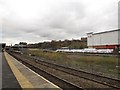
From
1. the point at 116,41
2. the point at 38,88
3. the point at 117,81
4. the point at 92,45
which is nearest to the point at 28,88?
the point at 38,88

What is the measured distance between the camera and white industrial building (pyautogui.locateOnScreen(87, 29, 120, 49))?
74.6 m

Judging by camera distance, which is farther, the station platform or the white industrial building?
the white industrial building

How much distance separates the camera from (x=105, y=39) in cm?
8338

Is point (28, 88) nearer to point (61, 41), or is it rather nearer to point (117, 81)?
point (117, 81)

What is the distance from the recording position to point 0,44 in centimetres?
10312

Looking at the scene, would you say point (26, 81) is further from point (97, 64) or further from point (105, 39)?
point (105, 39)

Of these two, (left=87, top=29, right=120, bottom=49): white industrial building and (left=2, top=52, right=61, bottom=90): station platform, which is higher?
(left=87, top=29, right=120, bottom=49): white industrial building

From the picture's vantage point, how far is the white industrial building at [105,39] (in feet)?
245

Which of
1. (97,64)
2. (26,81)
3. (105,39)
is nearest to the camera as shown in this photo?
(26,81)

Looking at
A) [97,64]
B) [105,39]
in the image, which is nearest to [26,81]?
[97,64]

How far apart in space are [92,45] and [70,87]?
83351 millimetres

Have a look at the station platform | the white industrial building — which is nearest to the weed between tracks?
the station platform

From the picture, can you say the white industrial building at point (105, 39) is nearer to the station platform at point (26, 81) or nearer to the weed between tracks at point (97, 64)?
the weed between tracks at point (97, 64)

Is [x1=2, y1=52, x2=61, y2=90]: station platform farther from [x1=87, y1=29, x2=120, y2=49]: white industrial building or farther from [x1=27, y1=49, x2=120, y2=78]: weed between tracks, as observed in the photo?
[x1=87, y1=29, x2=120, y2=49]: white industrial building
